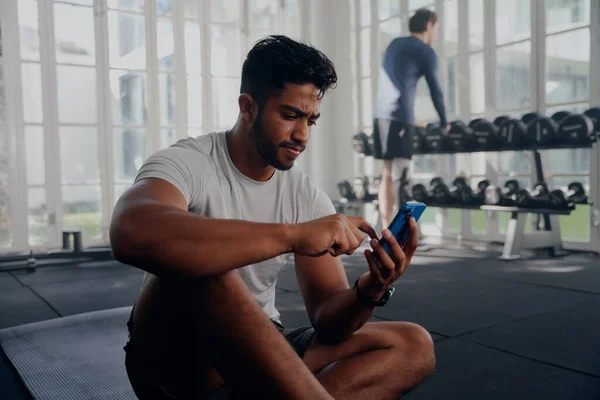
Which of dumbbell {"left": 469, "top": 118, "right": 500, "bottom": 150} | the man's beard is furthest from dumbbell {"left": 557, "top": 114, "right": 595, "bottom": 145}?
the man's beard

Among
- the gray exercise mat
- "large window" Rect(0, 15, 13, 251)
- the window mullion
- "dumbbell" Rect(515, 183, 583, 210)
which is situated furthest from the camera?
the window mullion

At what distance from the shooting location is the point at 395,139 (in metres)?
3.71

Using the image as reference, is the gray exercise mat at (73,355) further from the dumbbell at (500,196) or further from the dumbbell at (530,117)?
the dumbbell at (530,117)

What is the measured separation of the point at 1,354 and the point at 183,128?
315cm

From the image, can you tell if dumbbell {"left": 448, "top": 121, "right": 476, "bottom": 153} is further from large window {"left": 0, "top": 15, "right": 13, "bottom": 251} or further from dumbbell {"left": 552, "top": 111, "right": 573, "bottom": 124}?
large window {"left": 0, "top": 15, "right": 13, "bottom": 251}

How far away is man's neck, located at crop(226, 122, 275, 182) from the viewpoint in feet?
3.58

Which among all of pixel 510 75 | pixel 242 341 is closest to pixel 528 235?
pixel 510 75

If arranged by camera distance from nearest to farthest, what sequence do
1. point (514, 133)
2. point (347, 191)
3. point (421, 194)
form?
point (514, 133) < point (421, 194) < point (347, 191)

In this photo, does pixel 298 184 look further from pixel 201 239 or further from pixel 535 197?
pixel 535 197

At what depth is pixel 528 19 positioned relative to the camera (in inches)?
150

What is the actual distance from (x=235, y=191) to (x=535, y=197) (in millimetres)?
2685

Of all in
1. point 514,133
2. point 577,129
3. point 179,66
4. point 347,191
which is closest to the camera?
point 577,129

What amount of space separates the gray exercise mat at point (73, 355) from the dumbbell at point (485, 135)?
2.41 m

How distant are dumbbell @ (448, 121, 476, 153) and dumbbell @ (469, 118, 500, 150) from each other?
0.03m
